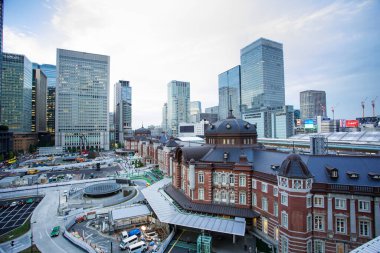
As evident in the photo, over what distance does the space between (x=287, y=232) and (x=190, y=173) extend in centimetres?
2083

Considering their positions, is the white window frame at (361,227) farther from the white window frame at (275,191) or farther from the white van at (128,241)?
the white van at (128,241)

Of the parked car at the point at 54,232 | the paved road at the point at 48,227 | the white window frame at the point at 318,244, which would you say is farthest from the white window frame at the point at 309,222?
the parked car at the point at 54,232

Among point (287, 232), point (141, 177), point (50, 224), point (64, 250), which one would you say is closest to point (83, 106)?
point (141, 177)

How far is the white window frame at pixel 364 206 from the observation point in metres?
26.2

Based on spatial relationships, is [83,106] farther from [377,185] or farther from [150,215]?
[377,185]

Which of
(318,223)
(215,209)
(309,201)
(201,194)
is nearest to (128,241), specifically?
(201,194)

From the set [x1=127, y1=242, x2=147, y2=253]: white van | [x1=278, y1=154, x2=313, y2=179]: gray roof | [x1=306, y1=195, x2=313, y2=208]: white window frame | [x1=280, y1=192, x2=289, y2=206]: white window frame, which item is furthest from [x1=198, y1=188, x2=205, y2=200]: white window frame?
[x1=306, y1=195, x2=313, y2=208]: white window frame

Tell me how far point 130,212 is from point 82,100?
174 metres

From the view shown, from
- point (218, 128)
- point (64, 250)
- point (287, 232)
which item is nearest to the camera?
point (287, 232)

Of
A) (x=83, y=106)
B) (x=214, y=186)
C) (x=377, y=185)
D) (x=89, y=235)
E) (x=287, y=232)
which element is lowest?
(x=89, y=235)

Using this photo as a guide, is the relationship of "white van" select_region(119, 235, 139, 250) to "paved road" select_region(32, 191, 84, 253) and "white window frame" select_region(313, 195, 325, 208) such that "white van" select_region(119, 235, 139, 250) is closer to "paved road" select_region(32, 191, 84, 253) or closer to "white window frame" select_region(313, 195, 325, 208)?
"paved road" select_region(32, 191, 84, 253)

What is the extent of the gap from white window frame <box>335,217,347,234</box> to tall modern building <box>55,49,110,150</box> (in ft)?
643

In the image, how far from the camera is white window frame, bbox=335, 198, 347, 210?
89.6 ft

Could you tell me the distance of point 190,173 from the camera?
42812mm
